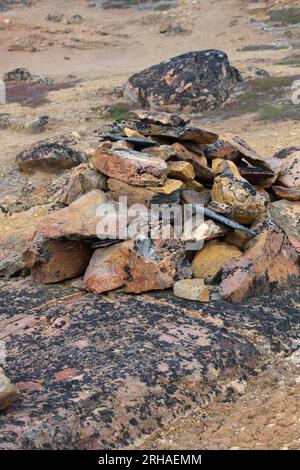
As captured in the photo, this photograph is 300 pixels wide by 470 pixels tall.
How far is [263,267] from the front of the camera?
22.6 feet

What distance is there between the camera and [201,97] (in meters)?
16.6

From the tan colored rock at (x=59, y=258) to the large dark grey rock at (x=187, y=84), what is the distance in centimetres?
975

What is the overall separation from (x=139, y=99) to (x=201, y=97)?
1.62m

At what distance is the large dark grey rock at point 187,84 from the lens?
16594 mm

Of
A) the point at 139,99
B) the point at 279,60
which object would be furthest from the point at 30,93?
the point at 279,60

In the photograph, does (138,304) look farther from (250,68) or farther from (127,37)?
(127,37)

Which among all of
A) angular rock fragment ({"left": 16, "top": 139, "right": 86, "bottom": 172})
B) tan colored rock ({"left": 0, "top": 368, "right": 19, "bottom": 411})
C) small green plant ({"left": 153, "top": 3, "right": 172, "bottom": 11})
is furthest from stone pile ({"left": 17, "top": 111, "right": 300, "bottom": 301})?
small green plant ({"left": 153, "top": 3, "right": 172, "bottom": 11})

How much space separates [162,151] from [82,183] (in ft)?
3.27

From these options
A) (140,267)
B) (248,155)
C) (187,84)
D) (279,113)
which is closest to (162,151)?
(248,155)

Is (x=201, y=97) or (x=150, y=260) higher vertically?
(x=150, y=260)

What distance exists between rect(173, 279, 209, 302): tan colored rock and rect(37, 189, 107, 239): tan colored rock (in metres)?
1.01

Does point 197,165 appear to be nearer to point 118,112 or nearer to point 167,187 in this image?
point 167,187

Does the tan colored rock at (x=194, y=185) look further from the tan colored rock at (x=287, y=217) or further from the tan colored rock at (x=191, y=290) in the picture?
the tan colored rock at (x=191, y=290)

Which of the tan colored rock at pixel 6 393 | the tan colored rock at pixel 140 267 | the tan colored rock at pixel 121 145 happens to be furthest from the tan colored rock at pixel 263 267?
the tan colored rock at pixel 6 393
